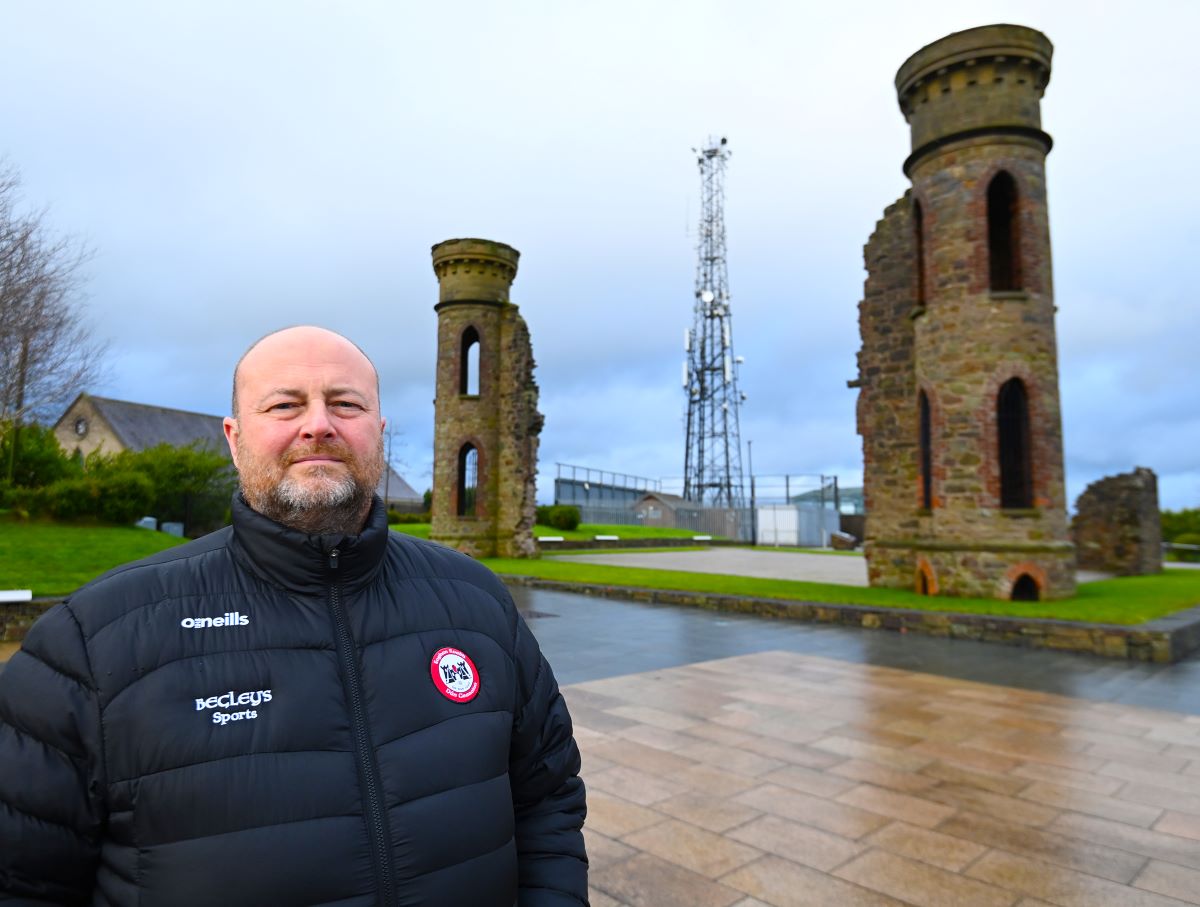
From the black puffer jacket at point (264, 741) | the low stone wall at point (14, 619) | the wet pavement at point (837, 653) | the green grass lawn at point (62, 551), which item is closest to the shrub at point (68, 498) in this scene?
the green grass lawn at point (62, 551)

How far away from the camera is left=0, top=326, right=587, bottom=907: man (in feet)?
4.77

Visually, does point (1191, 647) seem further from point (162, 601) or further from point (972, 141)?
point (162, 601)

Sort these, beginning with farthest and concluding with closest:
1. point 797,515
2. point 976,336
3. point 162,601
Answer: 1. point 797,515
2. point 976,336
3. point 162,601

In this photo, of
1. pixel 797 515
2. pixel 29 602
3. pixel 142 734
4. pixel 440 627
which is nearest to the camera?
pixel 142 734

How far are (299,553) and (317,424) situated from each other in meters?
0.30

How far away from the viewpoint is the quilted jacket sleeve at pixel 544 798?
1.88m

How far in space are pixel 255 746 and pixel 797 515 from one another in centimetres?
4324

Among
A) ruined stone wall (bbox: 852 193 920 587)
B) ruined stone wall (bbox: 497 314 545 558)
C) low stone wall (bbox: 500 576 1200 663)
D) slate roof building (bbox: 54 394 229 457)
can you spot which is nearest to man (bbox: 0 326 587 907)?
low stone wall (bbox: 500 576 1200 663)

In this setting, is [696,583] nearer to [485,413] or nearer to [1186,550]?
[485,413]

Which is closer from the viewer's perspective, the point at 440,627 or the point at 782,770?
the point at 440,627

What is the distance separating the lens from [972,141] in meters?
14.3

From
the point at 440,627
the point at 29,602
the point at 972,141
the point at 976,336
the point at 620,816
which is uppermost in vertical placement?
the point at 972,141

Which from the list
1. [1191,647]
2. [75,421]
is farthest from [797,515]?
[75,421]

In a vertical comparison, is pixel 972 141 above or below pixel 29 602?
above
